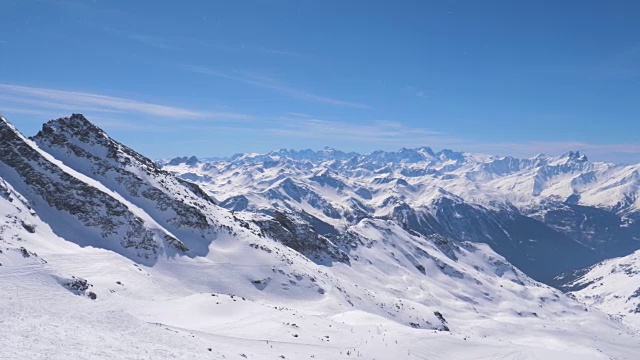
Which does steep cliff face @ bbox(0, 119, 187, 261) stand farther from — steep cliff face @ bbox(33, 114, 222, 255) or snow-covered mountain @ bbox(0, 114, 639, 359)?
steep cliff face @ bbox(33, 114, 222, 255)

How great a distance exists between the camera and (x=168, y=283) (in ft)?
192

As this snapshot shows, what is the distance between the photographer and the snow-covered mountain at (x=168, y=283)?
1019 inches

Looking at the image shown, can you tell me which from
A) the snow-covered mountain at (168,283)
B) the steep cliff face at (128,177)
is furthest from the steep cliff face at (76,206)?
the steep cliff face at (128,177)

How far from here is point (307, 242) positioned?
4941 inches

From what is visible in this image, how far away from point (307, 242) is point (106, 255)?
72.1 metres

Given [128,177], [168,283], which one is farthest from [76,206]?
[168,283]

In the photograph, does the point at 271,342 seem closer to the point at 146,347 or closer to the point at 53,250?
the point at 146,347

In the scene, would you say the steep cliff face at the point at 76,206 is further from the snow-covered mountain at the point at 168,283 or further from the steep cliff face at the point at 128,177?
the steep cliff face at the point at 128,177

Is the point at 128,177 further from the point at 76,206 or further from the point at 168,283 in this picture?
the point at 168,283

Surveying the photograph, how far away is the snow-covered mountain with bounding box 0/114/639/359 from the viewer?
2588 cm

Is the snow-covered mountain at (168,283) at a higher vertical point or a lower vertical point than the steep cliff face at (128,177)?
lower

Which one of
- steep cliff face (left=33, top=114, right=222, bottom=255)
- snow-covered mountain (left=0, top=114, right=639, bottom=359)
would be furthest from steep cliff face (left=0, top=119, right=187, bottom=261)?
steep cliff face (left=33, top=114, right=222, bottom=255)

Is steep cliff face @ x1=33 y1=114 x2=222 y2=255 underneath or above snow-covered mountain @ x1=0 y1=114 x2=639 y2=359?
above

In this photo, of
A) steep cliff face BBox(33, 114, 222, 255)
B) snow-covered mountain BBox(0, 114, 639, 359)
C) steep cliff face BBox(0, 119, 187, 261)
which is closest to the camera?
snow-covered mountain BBox(0, 114, 639, 359)
